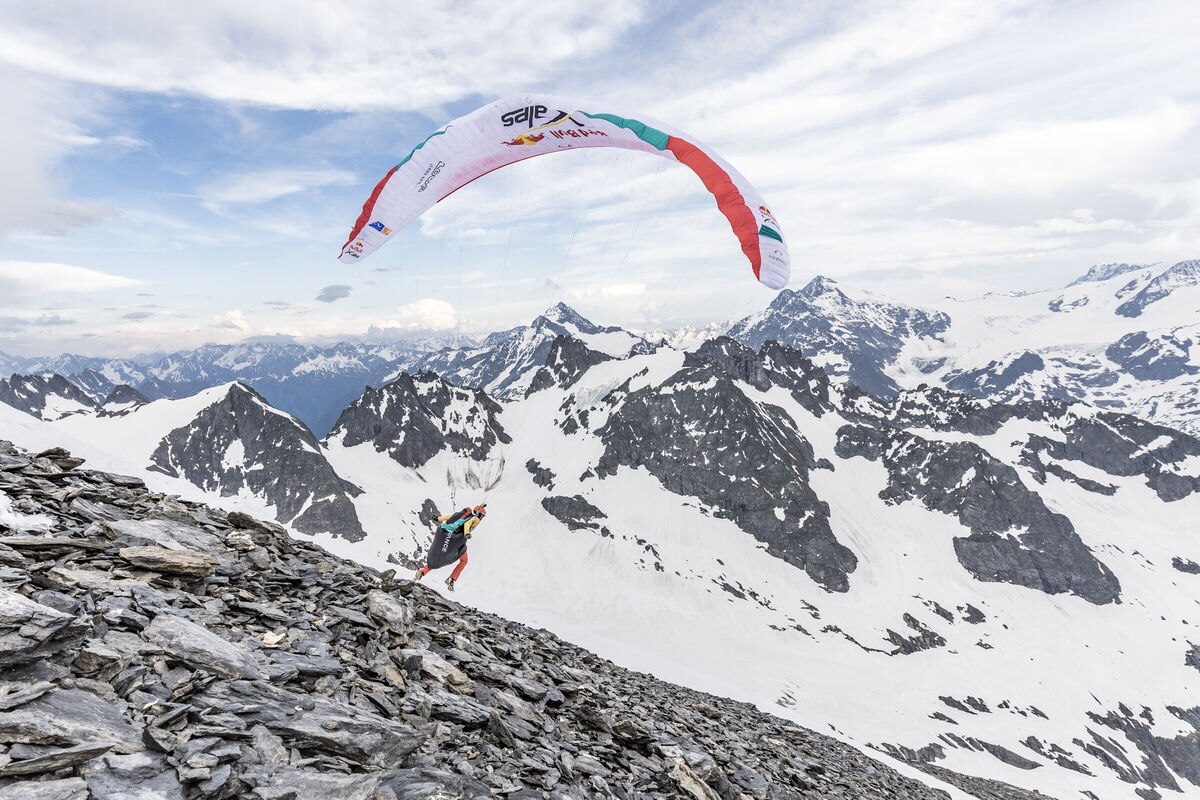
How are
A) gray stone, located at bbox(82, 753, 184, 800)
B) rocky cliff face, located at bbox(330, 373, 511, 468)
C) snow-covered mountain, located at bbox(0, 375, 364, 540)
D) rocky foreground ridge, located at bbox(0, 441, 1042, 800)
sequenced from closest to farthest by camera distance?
gray stone, located at bbox(82, 753, 184, 800) → rocky foreground ridge, located at bbox(0, 441, 1042, 800) → snow-covered mountain, located at bbox(0, 375, 364, 540) → rocky cliff face, located at bbox(330, 373, 511, 468)

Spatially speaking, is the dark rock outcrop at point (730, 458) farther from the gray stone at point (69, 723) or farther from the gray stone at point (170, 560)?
the gray stone at point (69, 723)

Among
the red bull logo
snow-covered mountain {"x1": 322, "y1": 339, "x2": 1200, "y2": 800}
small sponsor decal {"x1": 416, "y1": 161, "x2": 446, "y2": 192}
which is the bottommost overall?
snow-covered mountain {"x1": 322, "y1": 339, "x2": 1200, "y2": 800}

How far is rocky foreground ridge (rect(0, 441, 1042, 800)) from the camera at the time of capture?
548cm

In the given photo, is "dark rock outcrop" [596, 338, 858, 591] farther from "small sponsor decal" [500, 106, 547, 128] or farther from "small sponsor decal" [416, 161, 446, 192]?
"small sponsor decal" [416, 161, 446, 192]

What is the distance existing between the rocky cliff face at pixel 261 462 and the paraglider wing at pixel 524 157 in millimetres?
127015

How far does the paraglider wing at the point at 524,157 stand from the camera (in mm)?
20422

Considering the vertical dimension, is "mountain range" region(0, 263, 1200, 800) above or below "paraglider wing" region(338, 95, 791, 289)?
below

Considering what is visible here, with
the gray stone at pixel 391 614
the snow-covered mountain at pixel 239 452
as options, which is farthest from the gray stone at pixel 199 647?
the snow-covered mountain at pixel 239 452

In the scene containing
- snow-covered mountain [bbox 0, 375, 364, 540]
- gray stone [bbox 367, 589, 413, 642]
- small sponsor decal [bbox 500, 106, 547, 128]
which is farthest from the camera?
snow-covered mountain [bbox 0, 375, 364, 540]

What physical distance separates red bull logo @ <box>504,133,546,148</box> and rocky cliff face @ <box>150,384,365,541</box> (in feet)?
426

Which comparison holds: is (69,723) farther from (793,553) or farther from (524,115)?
(793,553)

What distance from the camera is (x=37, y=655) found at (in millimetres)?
5953

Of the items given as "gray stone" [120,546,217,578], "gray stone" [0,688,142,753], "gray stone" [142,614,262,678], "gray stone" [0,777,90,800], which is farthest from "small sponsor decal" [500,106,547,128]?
"gray stone" [0,777,90,800]

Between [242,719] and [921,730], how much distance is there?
119794 mm
